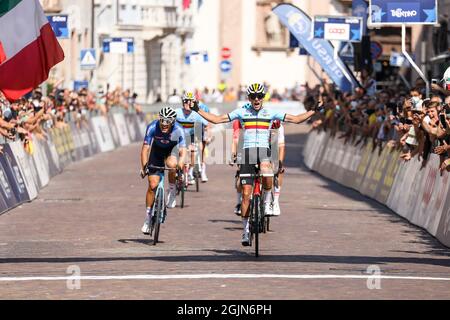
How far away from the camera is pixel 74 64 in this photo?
62.6 metres

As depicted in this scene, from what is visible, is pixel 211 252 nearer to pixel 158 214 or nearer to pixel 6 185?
pixel 158 214

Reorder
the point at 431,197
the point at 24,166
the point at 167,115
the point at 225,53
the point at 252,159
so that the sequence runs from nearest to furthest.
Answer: the point at 252,159, the point at 167,115, the point at 431,197, the point at 24,166, the point at 225,53

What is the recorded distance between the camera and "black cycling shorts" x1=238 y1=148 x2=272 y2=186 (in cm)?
2044

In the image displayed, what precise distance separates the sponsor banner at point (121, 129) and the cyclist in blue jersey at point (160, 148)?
31.5m

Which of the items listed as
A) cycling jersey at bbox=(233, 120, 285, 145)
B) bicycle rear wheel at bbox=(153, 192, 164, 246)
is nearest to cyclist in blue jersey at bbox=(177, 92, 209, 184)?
cycling jersey at bbox=(233, 120, 285, 145)

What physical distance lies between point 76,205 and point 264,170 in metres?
8.18

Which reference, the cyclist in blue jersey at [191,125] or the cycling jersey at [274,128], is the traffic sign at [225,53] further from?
the cycling jersey at [274,128]

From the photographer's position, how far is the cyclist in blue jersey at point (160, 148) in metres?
21.5

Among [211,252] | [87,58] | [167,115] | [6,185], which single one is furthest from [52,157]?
[211,252]

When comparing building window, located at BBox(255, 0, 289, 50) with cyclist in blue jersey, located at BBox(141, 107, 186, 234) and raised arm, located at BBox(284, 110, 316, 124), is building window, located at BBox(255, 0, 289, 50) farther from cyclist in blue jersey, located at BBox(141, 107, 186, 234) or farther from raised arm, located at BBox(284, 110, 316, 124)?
raised arm, located at BBox(284, 110, 316, 124)

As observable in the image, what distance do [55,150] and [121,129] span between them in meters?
17.0

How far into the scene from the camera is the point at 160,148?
21906 millimetres
